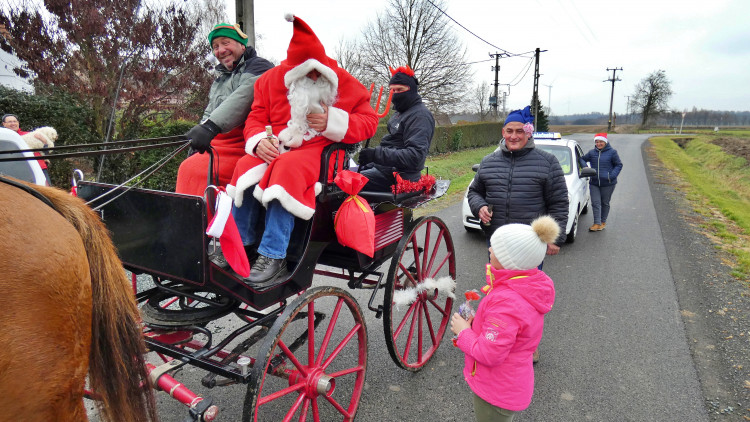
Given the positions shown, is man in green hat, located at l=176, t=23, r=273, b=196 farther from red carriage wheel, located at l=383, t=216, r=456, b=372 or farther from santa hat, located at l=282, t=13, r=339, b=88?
red carriage wheel, located at l=383, t=216, r=456, b=372

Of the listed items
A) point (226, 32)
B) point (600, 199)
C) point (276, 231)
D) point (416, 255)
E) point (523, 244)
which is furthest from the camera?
point (600, 199)

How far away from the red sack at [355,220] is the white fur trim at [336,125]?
25 cm

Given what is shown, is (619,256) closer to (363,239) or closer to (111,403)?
(363,239)

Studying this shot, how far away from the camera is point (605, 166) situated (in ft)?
24.6

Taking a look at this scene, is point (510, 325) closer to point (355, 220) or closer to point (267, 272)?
point (355, 220)

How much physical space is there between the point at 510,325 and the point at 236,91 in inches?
85.7

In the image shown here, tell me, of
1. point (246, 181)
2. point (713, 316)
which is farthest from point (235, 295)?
point (713, 316)

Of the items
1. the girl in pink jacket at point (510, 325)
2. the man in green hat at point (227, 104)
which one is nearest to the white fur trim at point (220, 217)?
the man in green hat at point (227, 104)

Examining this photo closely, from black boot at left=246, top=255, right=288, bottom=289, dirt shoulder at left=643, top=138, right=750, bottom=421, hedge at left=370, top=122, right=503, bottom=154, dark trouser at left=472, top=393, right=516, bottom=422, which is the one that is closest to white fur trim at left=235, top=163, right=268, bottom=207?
black boot at left=246, top=255, right=288, bottom=289

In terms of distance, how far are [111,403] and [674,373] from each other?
3667 mm

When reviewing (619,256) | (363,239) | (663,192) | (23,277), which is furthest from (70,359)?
(663,192)

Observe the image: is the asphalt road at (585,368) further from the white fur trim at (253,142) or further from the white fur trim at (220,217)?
the white fur trim at (253,142)

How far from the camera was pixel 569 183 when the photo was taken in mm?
6828

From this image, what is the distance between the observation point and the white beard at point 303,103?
2424 millimetres
